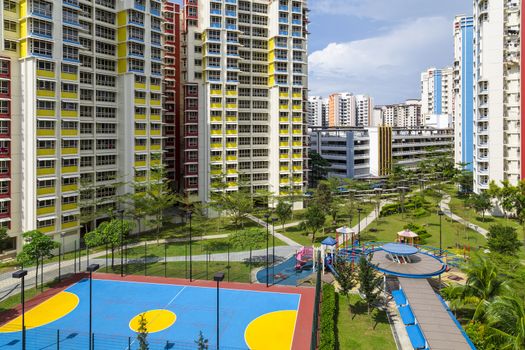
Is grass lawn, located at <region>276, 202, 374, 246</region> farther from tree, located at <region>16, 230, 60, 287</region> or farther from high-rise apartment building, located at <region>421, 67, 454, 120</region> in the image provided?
high-rise apartment building, located at <region>421, 67, 454, 120</region>

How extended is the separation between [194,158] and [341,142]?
40958 millimetres

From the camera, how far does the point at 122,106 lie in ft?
193

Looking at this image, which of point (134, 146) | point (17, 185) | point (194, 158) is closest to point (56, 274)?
point (17, 185)

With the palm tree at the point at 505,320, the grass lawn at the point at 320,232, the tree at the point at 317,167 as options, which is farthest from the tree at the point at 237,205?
the palm tree at the point at 505,320

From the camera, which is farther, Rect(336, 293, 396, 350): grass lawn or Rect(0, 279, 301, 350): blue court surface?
Rect(0, 279, 301, 350): blue court surface

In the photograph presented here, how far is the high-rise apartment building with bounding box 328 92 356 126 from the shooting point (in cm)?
19400

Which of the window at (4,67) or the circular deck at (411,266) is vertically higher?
the window at (4,67)

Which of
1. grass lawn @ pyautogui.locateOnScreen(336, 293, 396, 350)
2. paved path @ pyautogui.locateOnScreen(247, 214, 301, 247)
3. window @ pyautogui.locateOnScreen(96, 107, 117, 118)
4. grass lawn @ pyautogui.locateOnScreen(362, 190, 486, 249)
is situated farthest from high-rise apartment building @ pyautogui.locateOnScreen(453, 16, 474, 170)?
window @ pyautogui.locateOnScreen(96, 107, 117, 118)

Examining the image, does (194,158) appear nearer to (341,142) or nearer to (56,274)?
(56,274)

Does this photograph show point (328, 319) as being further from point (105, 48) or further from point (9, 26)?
point (105, 48)

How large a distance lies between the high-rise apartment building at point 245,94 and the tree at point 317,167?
1722 cm

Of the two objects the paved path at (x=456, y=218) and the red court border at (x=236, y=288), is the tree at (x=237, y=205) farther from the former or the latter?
the paved path at (x=456, y=218)

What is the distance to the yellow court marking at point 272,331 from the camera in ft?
84.5

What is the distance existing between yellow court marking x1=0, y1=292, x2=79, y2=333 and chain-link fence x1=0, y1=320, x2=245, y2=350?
0.74 metres
